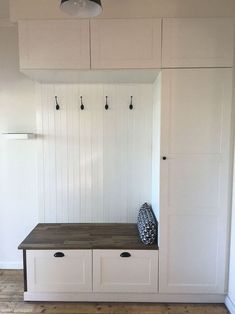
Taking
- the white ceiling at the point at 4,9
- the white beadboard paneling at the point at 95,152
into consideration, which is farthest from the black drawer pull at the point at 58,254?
the white ceiling at the point at 4,9

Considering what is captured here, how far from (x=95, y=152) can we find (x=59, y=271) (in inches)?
45.9

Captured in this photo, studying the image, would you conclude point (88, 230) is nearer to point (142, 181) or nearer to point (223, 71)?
point (142, 181)

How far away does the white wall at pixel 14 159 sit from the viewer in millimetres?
2674

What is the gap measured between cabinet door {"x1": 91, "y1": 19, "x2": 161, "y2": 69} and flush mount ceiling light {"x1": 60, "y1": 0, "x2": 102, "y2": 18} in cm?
60

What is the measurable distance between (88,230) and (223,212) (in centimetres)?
127

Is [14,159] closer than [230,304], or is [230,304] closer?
[230,304]

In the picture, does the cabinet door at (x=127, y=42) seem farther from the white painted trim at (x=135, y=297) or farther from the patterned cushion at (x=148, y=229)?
the white painted trim at (x=135, y=297)

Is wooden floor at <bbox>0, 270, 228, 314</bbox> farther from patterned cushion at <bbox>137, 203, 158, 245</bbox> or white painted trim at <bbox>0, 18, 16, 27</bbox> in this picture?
white painted trim at <bbox>0, 18, 16, 27</bbox>

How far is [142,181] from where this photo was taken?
267 cm

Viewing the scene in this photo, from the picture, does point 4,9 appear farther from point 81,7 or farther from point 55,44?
Answer: point 81,7

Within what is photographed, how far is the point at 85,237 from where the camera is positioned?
2363 mm

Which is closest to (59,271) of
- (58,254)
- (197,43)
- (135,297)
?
(58,254)

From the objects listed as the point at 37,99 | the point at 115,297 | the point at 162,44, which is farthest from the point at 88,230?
the point at 162,44

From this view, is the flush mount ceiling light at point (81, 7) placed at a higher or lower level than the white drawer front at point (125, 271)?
higher
